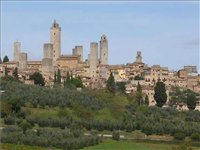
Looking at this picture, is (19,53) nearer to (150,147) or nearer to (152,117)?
(152,117)

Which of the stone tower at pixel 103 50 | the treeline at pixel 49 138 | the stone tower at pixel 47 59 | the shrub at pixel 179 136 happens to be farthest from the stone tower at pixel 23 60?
the shrub at pixel 179 136

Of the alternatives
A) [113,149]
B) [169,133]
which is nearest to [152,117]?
[169,133]

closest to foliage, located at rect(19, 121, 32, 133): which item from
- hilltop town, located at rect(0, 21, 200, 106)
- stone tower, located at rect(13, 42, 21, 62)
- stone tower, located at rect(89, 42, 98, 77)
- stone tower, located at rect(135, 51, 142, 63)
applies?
hilltop town, located at rect(0, 21, 200, 106)

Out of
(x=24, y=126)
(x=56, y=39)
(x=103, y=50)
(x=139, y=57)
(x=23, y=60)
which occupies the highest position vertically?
(x=56, y=39)

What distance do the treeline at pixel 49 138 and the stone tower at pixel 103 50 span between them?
52.8 metres

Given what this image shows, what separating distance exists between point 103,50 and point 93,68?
3.94 meters

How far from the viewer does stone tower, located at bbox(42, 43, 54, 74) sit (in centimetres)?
7744

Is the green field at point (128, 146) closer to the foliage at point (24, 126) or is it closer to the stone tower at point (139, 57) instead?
the foliage at point (24, 126)

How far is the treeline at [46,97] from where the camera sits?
139 ft

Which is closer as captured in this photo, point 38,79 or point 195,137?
point 195,137

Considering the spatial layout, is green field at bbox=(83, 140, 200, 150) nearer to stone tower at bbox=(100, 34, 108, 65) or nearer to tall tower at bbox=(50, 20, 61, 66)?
stone tower at bbox=(100, 34, 108, 65)

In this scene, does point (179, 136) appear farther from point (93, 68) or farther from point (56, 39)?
point (56, 39)

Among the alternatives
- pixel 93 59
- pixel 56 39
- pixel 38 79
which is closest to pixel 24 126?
pixel 38 79

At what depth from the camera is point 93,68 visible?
81688mm
